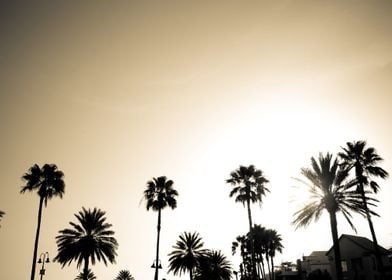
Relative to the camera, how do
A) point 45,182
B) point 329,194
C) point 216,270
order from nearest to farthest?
A: point 329,194, point 45,182, point 216,270

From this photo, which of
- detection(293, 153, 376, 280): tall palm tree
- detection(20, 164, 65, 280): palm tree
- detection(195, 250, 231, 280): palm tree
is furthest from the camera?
detection(195, 250, 231, 280): palm tree

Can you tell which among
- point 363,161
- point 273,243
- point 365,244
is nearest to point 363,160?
point 363,161

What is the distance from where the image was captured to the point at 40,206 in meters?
40.9

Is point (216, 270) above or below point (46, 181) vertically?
below

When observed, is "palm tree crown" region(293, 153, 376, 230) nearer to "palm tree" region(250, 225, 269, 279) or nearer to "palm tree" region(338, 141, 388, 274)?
"palm tree" region(338, 141, 388, 274)

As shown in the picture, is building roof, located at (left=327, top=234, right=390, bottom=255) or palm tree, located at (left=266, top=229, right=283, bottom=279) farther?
palm tree, located at (left=266, top=229, right=283, bottom=279)

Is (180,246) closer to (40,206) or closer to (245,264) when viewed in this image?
(40,206)

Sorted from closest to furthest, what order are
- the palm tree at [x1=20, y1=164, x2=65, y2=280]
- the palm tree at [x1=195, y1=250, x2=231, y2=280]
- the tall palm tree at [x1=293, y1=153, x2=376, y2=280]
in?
the tall palm tree at [x1=293, y1=153, x2=376, y2=280] → the palm tree at [x1=20, y1=164, x2=65, y2=280] → the palm tree at [x1=195, y1=250, x2=231, y2=280]

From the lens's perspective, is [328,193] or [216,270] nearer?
[328,193]

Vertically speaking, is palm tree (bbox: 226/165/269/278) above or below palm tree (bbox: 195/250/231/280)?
above

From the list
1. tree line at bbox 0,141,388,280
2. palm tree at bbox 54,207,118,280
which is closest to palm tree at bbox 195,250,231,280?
tree line at bbox 0,141,388,280

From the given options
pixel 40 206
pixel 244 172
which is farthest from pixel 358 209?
pixel 40 206

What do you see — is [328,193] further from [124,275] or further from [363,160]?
[124,275]

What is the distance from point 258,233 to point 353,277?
22.9m
